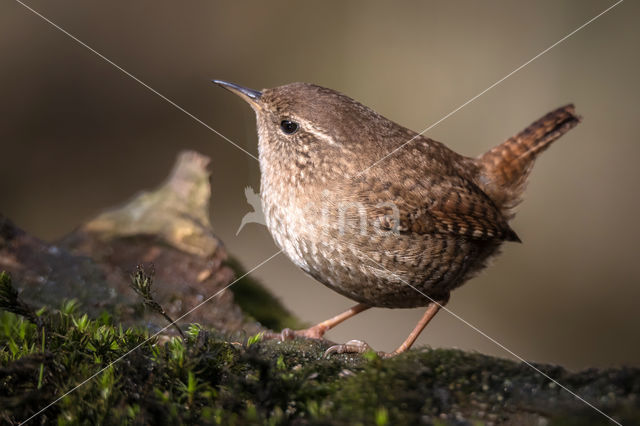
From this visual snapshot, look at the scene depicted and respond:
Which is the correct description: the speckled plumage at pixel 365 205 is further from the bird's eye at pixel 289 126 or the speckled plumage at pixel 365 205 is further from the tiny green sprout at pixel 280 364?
the tiny green sprout at pixel 280 364

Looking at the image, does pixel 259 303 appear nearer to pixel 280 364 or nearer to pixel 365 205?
pixel 365 205

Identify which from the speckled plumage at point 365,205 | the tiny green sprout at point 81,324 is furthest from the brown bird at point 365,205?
the tiny green sprout at point 81,324

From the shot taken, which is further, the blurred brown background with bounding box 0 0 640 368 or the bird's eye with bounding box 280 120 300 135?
the blurred brown background with bounding box 0 0 640 368

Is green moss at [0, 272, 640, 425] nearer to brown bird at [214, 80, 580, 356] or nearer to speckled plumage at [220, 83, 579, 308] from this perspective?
brown bird at [214, 80, 580, 356]

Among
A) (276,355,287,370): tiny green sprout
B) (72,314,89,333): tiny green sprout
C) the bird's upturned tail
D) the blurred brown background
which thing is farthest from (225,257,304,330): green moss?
the blurred brown background

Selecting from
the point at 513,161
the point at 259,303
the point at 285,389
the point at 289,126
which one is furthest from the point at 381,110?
the point at 285,389

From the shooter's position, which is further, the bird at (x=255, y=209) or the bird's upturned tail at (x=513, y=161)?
the bird's upturned tail at (x=513, y=161)
